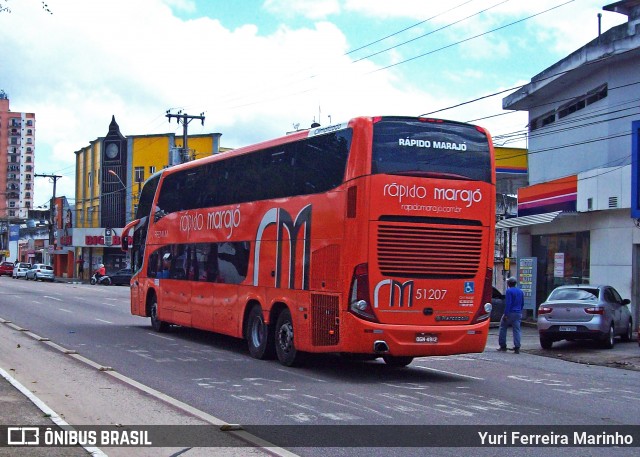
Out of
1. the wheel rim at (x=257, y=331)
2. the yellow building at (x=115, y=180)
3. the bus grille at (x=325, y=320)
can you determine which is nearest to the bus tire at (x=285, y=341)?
the wheel rim at (x=257, y=331)

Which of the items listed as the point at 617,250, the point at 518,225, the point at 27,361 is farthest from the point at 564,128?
the point at 27,361

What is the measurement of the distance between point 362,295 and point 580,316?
9388 millimetres

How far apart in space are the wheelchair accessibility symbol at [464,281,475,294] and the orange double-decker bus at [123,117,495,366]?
0.7 inches

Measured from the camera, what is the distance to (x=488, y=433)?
30.5 feet

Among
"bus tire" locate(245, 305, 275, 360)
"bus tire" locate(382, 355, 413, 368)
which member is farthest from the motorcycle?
"bus tire" locate(382, 355, 413, 368)

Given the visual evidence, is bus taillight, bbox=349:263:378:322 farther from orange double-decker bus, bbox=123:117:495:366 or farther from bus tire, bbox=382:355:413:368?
bus tire, bbox=382:355:413:368

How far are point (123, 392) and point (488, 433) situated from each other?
17.1 ft

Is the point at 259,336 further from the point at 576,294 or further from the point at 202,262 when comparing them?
the point at 576,294

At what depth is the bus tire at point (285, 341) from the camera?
15266 millimetres

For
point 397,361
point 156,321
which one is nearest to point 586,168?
point 397,361

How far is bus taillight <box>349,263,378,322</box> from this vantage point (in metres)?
13.3

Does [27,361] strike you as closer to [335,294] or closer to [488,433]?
[335,294]

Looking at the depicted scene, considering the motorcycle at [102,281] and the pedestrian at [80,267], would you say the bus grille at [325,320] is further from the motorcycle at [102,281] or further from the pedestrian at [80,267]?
the pedestrian at [80,267]

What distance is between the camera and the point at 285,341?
15.5 metres
